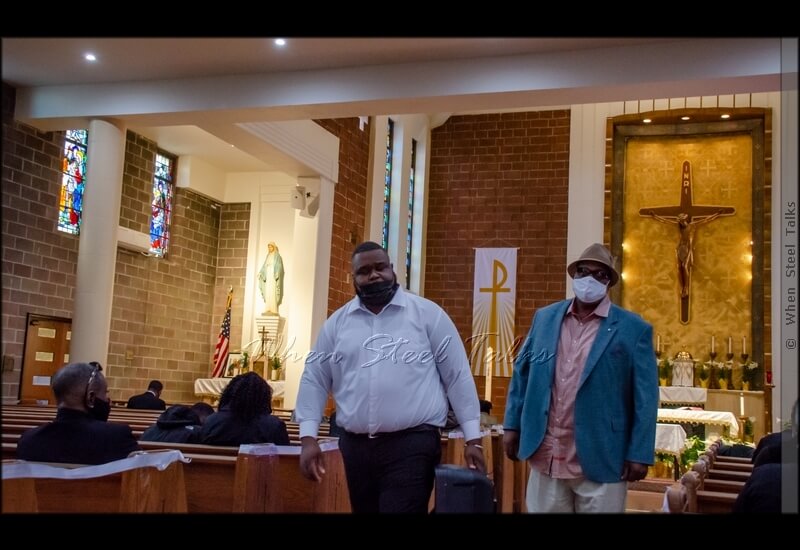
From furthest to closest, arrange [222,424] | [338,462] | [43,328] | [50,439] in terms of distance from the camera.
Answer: [43,328], [222,424], [338,462], [50,439]

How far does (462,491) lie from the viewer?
2959 mm

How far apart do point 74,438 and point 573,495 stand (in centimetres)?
210

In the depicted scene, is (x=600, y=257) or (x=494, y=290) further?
(x=494, y=290)

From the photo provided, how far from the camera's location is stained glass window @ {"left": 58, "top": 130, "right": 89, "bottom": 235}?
45.4ft

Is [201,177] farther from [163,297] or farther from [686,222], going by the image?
[686,222]

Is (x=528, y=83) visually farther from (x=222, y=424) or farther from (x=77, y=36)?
(x=77, y=36)

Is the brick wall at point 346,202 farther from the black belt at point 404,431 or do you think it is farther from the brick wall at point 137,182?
the black belt at point 404,431

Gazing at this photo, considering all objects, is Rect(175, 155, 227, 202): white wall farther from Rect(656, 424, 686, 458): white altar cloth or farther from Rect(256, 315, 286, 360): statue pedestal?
Rect(656, 424, 686, 458): white altar cloth

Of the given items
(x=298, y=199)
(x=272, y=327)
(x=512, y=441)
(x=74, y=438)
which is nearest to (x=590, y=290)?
(x=512, y=441)

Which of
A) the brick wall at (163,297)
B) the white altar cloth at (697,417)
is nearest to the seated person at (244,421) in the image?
the white altar cloth at (697,417)

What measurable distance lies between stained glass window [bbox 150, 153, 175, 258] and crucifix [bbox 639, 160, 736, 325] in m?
9.35
